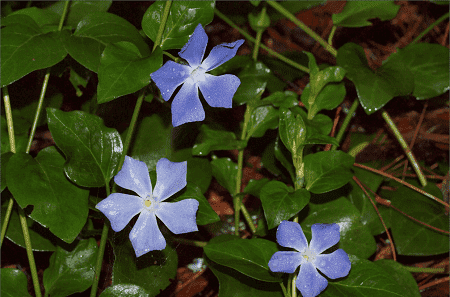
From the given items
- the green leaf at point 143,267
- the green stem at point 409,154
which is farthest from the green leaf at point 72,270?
the green stem at point 409,154

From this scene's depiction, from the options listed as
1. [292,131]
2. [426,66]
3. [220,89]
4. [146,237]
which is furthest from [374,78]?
[146,237]

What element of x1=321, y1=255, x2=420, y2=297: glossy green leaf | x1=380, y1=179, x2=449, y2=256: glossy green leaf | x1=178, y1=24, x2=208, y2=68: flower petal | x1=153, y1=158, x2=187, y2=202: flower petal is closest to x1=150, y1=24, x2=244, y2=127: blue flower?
x1=178, y1=24, x2=208, y2=68: flower petal

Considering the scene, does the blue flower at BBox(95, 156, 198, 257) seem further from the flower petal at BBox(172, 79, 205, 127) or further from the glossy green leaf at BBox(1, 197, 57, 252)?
the glossy green leaf at BBox(1, 197, 57, 252)

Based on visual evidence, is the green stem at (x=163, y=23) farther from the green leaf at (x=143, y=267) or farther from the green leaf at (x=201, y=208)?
the green leaf at (x=143, y=267)

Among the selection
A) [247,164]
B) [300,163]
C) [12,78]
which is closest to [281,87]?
[247,164]

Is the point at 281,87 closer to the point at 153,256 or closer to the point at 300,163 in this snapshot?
the point at 300,163

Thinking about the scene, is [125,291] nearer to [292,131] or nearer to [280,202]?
[280,202]
